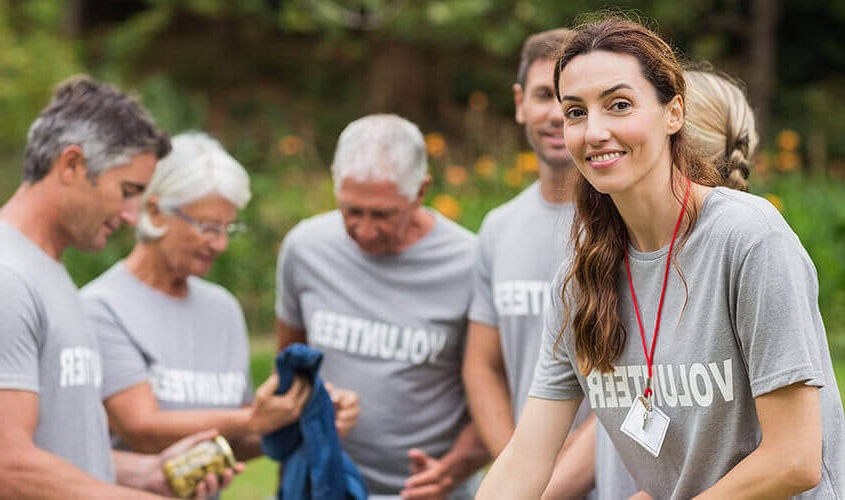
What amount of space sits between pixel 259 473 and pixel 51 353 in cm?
424

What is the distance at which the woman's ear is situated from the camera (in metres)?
2.35

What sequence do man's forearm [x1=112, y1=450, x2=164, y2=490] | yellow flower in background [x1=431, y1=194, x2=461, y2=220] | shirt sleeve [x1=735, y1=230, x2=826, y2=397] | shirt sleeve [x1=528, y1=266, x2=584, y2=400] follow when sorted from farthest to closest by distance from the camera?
yellow flower in background [x1=431, y1=194, x2=461, y2=220] < man's forearm [x1=112, y1=450, x2=164, y2=490] < shirt sleeve [x1=528, y1=266, x2=584, y2=400] < shirt sleeve [x1=735, y1=230, x2=826, y2=397]

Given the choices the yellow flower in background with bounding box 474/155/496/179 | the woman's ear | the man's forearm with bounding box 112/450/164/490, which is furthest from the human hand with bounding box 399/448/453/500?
the yellow flower in background with bounding box 474/155/496/179

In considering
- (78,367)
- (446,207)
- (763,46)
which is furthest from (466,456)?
(763,46)

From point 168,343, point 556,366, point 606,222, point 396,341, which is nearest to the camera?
point 606,222

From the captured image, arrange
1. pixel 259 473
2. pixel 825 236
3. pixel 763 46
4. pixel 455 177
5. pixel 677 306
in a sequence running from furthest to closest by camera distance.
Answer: pixel 763 46 < pixel 455 177 < pixel 825 236 < pixel 259 473 < pixel 677 306

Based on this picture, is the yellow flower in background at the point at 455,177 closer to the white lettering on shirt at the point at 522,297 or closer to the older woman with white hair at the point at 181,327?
the older woman with white hair at the point at 181,327

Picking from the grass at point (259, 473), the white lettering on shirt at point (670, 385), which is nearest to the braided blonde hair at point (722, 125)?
the white lettering on shirt at point (670, 385)

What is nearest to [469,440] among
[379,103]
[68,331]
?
[68,331]

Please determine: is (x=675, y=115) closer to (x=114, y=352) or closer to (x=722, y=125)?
(x=722, y=125)

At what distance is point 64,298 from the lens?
11.0ft

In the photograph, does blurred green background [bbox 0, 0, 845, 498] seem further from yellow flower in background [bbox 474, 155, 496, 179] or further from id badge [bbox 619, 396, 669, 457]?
id badge [bbox 619, 396, 669, 457]

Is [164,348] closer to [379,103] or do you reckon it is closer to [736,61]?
[379,103]

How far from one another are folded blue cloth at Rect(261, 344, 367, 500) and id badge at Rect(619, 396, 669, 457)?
4.24 feet
